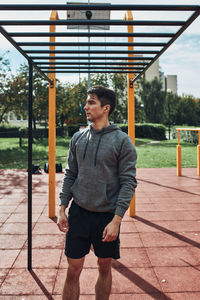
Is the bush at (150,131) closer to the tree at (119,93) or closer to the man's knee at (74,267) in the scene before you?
the tree at (119,93)

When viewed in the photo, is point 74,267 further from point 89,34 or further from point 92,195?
point 89,34

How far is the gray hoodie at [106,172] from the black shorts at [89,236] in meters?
0.06

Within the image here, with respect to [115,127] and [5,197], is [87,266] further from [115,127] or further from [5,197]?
[5,197]

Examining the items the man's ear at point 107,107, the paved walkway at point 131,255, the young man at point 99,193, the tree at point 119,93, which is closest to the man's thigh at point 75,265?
the young man at point 99,193

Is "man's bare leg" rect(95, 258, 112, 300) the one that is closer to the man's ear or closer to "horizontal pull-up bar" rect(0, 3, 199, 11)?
the man's ear

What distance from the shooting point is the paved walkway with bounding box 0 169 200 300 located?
2.32 meters

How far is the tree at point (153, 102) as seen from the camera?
3603 centimetres

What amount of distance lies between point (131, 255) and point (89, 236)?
4.63 ft

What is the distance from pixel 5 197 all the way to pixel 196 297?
14.5ft

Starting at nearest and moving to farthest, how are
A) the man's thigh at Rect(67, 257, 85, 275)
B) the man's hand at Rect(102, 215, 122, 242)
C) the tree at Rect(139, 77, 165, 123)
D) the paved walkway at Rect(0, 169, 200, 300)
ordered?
1. the man's hand at Rect(102, 215, 122, 242)
2. the man's thigh at Rect(67, 257, 85, 275)
3. the paved walkway at Rect(0, 169, 200, 300)
4. the tree at Rect(139, 77, 165, 123)

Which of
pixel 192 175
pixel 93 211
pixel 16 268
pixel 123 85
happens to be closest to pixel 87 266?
pixel 16 268

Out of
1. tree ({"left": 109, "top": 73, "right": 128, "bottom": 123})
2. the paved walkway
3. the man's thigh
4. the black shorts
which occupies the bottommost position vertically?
the paved walkway

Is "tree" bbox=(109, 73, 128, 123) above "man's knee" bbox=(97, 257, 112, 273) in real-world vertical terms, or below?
above

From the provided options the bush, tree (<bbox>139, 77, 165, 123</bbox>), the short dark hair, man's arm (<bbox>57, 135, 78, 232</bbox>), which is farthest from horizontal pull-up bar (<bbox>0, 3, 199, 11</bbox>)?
tree (<bbox>139, 77, 165, 123</bbox>)
